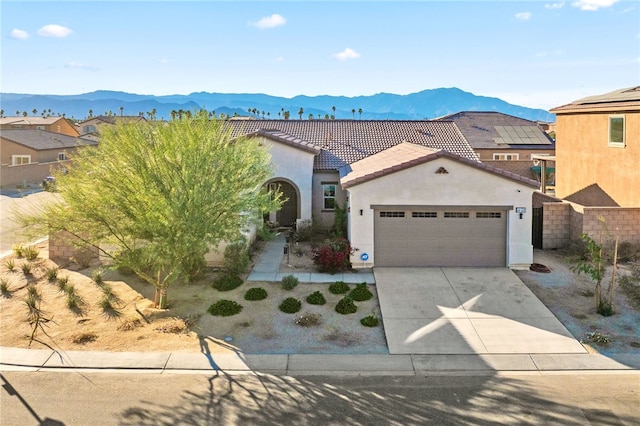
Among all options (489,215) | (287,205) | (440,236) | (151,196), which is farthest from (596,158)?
(151,196)

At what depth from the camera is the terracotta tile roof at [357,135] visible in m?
24.8

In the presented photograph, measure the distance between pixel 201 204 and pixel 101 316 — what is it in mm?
4461

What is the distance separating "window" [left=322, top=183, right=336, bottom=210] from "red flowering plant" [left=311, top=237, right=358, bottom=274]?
5.46 m

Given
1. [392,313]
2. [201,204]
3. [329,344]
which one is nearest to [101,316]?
[201,204]

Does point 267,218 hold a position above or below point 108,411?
above

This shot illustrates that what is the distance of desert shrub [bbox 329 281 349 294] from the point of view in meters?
14.8

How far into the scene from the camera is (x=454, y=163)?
16938 millimetres

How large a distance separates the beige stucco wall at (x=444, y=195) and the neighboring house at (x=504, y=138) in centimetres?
2252

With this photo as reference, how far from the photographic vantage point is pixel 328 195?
22906 millimetres

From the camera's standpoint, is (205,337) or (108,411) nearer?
(108,411)

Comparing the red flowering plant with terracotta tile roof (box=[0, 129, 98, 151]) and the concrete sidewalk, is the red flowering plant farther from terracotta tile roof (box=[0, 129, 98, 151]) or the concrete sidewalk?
terracotta tile roof (box=[0, 129, 98, 151])

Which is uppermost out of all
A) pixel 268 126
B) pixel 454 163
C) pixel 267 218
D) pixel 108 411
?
pixel 268 126

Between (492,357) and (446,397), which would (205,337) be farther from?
(492,357)

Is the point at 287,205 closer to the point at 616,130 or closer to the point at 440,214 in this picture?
the point at 440,214
